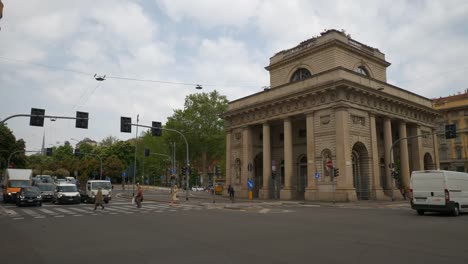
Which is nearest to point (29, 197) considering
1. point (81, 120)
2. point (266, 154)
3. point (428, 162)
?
point (81, 120)

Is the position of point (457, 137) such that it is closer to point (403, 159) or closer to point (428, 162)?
point (428, 162)

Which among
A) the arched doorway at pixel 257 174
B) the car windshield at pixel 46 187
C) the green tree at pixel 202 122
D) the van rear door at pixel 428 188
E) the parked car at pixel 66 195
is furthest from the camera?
the green tree at pixel 202 122

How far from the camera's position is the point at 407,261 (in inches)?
277

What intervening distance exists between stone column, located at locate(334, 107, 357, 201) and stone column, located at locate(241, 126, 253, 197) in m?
11.9

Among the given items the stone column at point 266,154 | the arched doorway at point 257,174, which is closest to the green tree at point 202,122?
the arched doorway at point 257,174

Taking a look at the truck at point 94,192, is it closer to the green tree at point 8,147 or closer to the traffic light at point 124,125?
the traffic light at point 124,125

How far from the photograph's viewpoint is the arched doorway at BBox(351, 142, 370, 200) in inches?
1255

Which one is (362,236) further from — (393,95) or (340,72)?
(393,95)

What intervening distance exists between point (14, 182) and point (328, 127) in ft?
91.3

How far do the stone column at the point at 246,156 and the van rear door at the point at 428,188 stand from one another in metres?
22.6

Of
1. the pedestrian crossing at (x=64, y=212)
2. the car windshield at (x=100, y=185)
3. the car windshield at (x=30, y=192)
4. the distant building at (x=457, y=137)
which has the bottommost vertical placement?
the pedestrian crossing at (x=64, y=212)

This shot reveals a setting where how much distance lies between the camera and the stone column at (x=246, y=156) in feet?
129

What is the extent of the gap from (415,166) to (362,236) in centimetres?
3311

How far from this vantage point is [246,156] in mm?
39688
